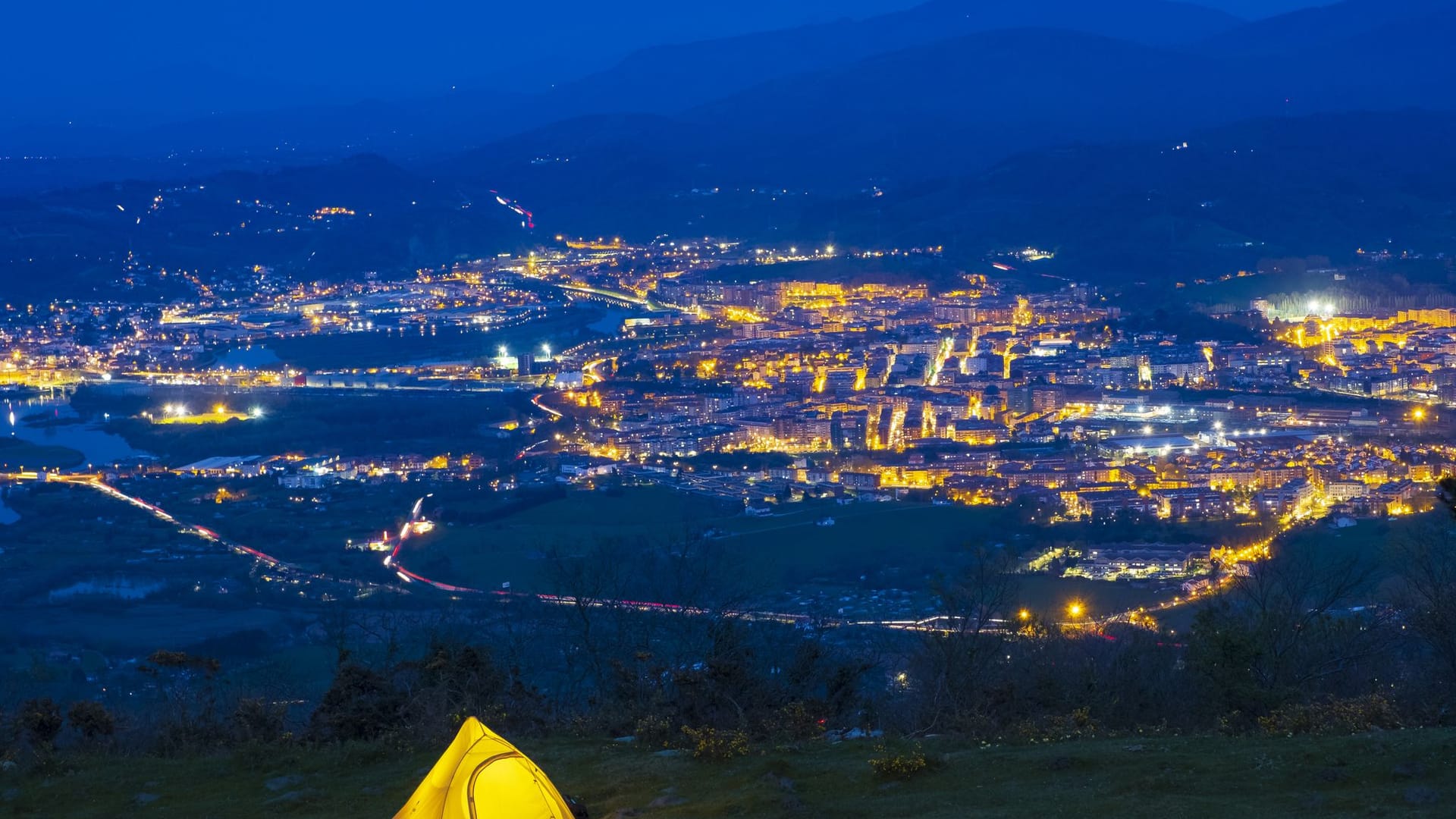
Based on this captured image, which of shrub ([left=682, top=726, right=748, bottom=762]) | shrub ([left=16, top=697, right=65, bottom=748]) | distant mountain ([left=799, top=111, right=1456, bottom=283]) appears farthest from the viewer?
distant mountain ([left=799, top=111, right=1456, bottom=283])

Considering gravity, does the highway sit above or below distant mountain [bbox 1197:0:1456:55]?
below

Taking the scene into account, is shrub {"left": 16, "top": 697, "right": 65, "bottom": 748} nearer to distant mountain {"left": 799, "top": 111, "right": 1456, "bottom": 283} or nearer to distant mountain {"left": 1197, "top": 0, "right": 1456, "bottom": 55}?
distant mountain {"left": 799, "top": 111, "right": 1456, "bottom": 283}

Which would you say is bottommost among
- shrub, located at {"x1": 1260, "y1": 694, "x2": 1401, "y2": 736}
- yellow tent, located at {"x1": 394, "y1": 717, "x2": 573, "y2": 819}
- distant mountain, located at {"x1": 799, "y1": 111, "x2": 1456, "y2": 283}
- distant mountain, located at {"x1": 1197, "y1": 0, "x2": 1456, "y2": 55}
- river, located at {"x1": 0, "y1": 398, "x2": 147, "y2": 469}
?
shrub, located at {"x1": 1260, "y1": 694, "x2": 1401, "y2": 736}

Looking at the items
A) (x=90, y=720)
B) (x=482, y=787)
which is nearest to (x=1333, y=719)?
(x=482, y=787)

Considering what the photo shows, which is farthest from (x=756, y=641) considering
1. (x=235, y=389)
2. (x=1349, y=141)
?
(x=1349, y=141)

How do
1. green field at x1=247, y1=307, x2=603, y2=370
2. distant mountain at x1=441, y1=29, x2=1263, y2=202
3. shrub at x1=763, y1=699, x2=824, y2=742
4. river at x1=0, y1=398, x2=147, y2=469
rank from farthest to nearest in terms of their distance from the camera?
distant mountain at x1=441, y1=29, x2=1263, y2=202
green field at x1=247, y1=307, x2=603, y2=370
river at x1=0, y1=398, x2=147, y2=469
shrub at x1=763, y1=699, x2=824, y2=742

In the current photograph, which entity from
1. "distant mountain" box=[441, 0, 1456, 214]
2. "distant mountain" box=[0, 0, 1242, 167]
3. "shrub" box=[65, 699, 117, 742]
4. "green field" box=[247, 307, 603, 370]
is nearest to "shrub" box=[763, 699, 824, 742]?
"shrub" box=[65, 699, 117, 742]

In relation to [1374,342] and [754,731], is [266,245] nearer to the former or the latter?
[1374,342]
